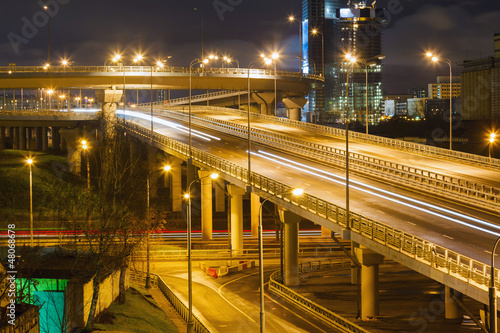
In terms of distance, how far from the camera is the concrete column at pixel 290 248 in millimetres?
43469

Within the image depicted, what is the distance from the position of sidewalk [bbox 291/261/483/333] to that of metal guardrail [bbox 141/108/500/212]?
6565mm

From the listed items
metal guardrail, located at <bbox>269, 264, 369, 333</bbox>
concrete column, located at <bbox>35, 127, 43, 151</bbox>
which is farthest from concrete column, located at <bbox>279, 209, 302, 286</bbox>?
concrete column, located at <bbox>35, 127, 43, 151</bbox>

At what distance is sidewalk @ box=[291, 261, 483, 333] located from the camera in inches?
1265

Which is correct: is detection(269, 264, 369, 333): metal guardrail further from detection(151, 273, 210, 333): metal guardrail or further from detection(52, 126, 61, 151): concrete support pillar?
detection(52, 126, 61, 151): concrete support pillar

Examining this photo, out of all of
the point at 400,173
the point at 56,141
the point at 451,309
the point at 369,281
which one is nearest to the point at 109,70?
the point at 56,141

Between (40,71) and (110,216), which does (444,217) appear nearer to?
(110,216)

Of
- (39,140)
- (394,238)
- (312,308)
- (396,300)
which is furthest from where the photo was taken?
(39,140)

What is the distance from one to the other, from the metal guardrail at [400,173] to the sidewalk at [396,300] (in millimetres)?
6565

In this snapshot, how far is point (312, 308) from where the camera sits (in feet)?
120

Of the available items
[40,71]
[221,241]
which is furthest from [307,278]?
[40,71]

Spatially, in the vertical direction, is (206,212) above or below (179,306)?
above

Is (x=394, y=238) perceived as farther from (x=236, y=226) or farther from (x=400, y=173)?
(x=236, y=226)

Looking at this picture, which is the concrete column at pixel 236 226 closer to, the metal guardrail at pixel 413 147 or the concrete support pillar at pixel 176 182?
the metal guardrail at pixel 413 147

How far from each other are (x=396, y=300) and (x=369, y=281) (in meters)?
5.96
